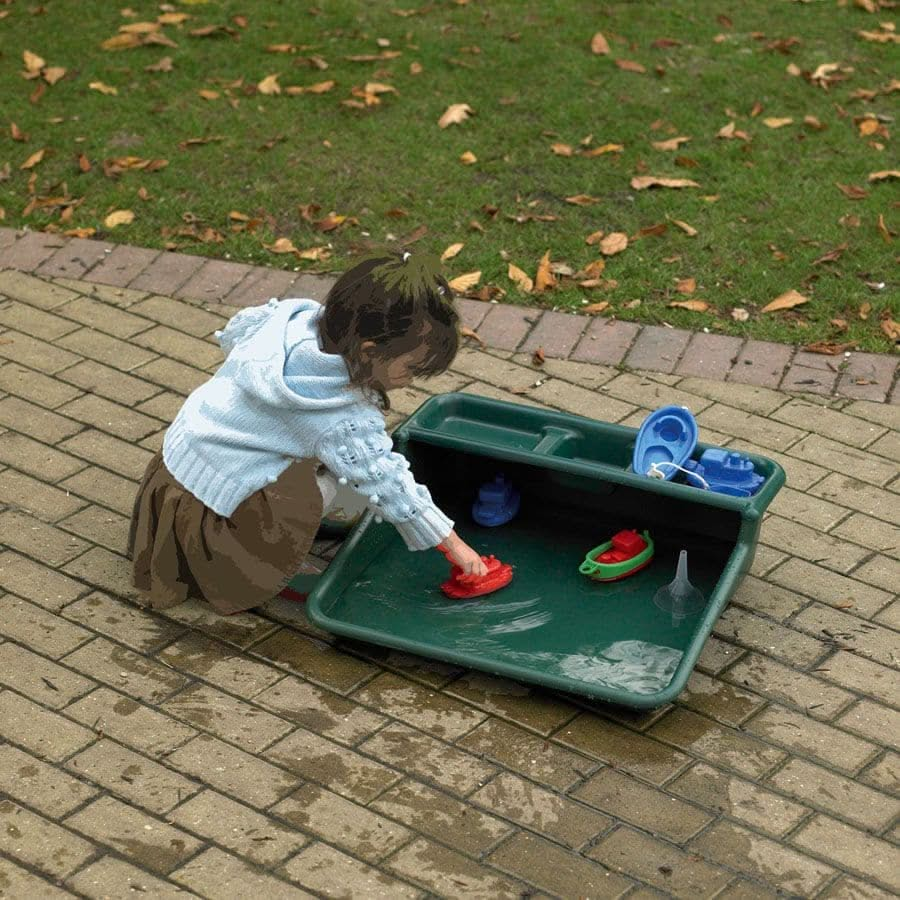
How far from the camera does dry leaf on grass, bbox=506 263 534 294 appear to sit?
227 inches

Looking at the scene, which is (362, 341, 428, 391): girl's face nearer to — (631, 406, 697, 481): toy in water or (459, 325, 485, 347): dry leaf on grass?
(631, 406, 697, 481): toy in water

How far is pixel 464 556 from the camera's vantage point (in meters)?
3.99

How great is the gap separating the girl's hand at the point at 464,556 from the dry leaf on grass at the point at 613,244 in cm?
224

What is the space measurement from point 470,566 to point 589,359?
1.53m

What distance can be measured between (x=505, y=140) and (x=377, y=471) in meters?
3.39

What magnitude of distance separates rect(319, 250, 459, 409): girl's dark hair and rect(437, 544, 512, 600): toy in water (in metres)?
0.62

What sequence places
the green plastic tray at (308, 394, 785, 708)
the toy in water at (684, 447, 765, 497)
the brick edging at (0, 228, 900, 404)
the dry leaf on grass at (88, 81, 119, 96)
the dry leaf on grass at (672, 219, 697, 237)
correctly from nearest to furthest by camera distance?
the green plastic tray at (308, 394, 785, 708) < the toy in water at (684, 447, 765, 497) < the brick edging at (0, 228, 900, 404) < the dry leaf on grass at (672, 219, 697, 237) < the dry leaf on grass at (88, 81, 119, 96)

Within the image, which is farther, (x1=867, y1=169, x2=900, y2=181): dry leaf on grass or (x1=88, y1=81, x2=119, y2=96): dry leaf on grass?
(x1=88, y1=81, x2=119, y2=96): dry leaf on grass

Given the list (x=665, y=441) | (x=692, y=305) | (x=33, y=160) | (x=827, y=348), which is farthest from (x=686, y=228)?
(x=33, y=160)

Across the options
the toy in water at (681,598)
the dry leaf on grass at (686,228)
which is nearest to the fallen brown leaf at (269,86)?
the dry leaf on grass at (686,228)

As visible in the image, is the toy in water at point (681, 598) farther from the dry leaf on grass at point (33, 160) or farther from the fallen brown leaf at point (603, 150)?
the dry leaf on grass at point (33, 160)

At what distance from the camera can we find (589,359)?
17.5 ft

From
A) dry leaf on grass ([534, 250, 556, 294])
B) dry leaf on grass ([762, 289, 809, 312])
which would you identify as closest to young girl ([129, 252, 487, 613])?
dry leaf on grass ([534, 250, 556, 294])

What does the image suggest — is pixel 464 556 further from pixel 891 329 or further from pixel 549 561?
pixel 891 329
